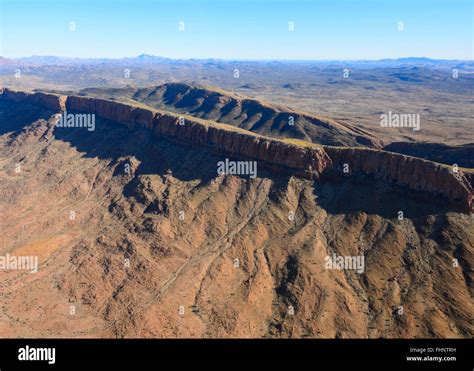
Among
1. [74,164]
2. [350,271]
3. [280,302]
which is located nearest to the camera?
[280,302]

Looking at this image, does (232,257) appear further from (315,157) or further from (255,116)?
(255,116)

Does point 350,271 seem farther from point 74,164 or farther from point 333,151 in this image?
point 74,164

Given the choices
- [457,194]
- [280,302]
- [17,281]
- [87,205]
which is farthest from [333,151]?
[17,281]

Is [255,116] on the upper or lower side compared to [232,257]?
upper

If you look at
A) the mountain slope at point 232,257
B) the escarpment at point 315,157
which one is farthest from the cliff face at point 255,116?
the mountain slope at point 232,257

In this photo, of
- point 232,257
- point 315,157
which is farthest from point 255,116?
point 232,257

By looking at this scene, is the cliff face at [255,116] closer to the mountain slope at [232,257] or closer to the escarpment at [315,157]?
the escarpment at [315,157]

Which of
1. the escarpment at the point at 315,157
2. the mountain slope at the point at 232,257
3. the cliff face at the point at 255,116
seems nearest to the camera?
the mountain slope at the point at 232,257

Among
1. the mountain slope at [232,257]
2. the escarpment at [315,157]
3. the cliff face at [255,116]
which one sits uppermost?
the cliff face at [255,116]

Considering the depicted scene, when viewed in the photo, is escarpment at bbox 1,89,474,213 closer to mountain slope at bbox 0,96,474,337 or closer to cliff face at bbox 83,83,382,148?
mountain slope at bbox 0,96,474,337
